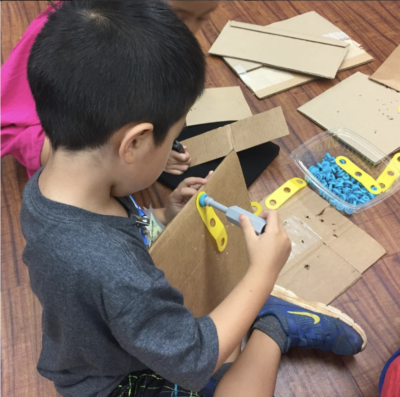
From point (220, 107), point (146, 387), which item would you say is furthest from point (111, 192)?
point (220, 107)

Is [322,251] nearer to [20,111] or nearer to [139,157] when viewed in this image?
[139,157]

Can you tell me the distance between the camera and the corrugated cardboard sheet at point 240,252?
680 millimetres

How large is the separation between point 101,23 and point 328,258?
0.74 metres

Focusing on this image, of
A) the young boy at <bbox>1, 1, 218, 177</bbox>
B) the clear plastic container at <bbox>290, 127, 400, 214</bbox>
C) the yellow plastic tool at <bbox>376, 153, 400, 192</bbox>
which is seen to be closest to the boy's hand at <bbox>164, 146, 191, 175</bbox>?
the young boy at <bbox>1, 1, 218, 177</bbox>

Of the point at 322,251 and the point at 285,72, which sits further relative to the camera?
the point at 285,72

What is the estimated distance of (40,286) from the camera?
1.70ft

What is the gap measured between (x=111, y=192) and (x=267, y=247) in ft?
0.82

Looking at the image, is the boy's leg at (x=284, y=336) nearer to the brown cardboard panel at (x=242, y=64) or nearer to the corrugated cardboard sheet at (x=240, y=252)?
the corrugated cardboard sheet at (x=240, y=252)

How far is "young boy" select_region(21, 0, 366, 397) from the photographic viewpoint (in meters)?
0.46

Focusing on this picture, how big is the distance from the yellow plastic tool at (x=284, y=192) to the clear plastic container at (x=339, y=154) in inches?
1.2

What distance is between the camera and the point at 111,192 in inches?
23.4

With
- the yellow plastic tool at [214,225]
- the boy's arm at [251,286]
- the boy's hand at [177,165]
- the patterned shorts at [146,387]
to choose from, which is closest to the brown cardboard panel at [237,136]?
the boy's hand at [177,165]

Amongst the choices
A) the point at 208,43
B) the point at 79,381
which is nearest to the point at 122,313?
the point at 79,381

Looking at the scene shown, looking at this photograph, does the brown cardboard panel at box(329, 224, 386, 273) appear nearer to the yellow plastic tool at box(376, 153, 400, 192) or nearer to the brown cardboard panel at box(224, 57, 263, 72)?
the yellow plastic tool at box(376, 153, 400, 192)
